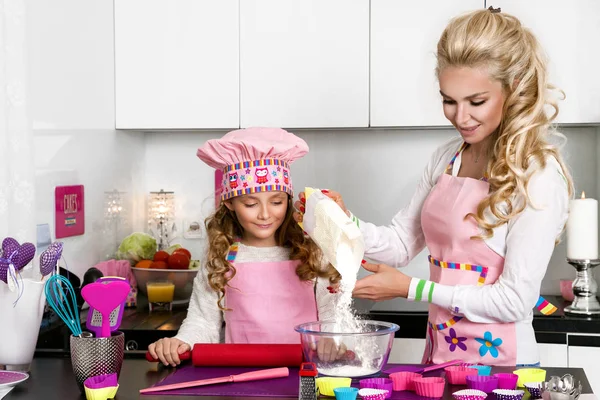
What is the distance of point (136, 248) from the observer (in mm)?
2781

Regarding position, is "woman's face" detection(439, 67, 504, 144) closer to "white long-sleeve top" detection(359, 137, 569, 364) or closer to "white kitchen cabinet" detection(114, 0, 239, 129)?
"white long-sleeve top" detection(359, 137, 569, 364)

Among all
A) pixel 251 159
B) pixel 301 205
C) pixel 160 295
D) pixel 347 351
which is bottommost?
pixel 160 295

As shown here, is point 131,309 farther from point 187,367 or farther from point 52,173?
point 187,367

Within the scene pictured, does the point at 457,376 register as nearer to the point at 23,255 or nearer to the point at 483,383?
the point at 483,383

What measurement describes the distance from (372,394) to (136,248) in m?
1.66

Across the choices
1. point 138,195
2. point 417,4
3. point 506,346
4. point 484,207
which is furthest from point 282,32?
point 506,346

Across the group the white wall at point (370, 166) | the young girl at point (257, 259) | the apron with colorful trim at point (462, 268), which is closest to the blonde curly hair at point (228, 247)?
the young girl at point (257, 259)

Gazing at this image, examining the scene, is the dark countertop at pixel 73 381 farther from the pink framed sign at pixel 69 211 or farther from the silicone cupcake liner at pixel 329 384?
the pink framed sign at pixel 69 211

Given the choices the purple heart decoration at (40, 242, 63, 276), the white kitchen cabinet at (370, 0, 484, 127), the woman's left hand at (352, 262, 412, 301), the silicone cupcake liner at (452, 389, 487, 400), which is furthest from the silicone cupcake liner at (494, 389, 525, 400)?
the white kitchen cabinet at (370, 0, 484, 127)

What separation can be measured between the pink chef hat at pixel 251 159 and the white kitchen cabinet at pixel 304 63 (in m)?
0.81

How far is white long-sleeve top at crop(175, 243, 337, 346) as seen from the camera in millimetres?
1919

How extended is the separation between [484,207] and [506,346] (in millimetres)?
322

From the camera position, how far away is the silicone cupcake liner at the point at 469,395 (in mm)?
1293

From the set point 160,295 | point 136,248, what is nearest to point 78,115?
point 136,248
